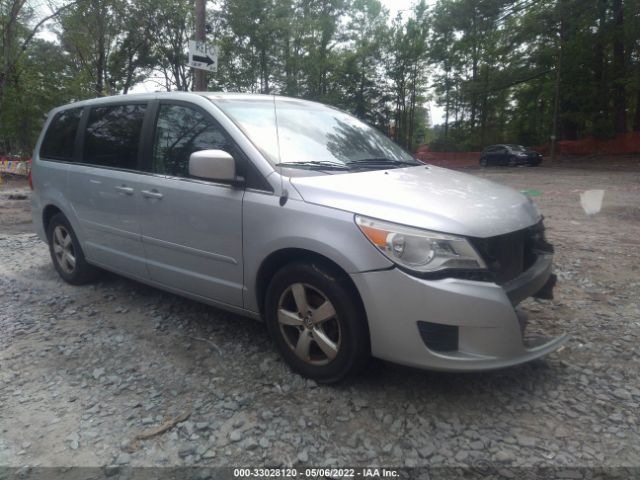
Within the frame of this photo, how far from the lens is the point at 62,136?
15.4 feet

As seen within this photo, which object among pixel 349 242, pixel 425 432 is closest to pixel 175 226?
pixel 349 242

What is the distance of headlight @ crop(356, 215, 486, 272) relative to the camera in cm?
238

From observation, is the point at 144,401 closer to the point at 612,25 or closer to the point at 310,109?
the point at 310,109

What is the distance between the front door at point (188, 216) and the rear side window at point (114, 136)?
27 cm

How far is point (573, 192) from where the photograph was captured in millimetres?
12016

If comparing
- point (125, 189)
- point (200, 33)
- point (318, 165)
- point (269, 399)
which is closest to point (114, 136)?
point (125, 189)

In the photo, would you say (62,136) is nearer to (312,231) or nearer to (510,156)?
(312,231)

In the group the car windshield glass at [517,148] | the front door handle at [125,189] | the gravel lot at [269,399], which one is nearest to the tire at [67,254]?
the gravel lot at [269,399]

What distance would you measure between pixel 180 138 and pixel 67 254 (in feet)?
6.74

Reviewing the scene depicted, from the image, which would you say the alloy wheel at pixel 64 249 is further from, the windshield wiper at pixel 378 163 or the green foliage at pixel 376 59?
the green foliage at pixel 376 59

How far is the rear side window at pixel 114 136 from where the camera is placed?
383 centimetres

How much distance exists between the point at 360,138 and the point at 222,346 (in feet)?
6.17

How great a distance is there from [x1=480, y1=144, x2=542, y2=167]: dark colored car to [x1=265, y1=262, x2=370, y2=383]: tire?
26.4 meters

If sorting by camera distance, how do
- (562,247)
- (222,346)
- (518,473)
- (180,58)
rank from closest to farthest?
1. (518,473)
2. (222,346)
3. (562,247)
4. (180,58)
